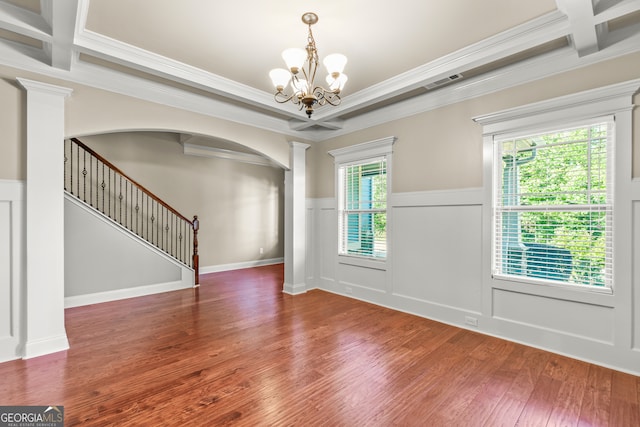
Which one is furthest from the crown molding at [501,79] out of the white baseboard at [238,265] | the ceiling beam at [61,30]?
the white baseboard at [238,265]

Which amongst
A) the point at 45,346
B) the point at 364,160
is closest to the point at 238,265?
the point at 364,160

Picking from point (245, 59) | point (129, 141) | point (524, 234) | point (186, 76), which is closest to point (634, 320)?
point (524, 234)

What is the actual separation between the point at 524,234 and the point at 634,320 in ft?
3.42

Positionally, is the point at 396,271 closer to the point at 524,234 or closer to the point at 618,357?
the point at 524,234

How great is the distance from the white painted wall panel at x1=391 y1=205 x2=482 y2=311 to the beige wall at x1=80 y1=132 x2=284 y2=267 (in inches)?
176

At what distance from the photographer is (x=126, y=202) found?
19.0ft

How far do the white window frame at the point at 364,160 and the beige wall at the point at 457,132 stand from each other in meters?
0.11

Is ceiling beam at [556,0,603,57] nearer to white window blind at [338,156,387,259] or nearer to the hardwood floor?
white window blind at [338,156,387,259]

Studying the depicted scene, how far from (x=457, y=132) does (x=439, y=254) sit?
4.88ft

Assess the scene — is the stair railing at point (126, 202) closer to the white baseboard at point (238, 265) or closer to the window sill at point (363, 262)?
the white baseboard at point (238, 265)

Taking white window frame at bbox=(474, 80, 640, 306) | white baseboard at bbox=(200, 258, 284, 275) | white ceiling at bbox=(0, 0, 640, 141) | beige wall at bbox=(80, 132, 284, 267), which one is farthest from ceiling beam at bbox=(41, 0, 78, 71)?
white baseboard at bbox=(200, 258, 284, 275)

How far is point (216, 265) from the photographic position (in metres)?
7.06

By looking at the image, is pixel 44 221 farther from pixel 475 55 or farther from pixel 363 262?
pixel 475 55

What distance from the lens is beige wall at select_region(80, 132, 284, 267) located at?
592 centimetres
